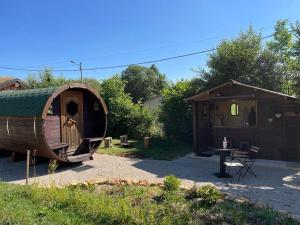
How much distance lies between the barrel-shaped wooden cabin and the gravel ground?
68 centimetres

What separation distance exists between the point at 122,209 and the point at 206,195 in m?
Answer: 1.64

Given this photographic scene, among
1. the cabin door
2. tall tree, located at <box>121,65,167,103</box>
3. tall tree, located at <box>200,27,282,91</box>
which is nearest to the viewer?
the cabin door

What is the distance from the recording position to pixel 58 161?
11.2 metres

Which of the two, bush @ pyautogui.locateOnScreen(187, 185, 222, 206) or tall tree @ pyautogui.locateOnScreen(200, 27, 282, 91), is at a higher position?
tall tree @ pyautogui.locateOnScreen(200, 27, 282, 91)

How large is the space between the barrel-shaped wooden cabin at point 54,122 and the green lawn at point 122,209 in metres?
3.58

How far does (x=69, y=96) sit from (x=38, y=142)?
236cm

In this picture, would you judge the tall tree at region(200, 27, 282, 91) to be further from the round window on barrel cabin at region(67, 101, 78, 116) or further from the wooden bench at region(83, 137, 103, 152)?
the round window on barrel cabin at region(67, 101, 78, 116)

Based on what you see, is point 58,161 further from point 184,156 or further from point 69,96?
point 184,156

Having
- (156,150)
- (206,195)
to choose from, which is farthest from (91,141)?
(206,195)

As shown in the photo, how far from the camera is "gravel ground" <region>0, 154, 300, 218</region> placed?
7504mm

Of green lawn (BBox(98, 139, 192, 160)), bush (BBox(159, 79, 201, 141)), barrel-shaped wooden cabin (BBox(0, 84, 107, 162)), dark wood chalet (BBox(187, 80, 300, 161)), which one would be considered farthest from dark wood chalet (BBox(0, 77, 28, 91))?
dark wood chalet (BBox(187, 80, 300, 161))

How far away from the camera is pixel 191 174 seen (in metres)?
9.95

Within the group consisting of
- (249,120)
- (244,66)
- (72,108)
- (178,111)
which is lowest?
(249,120)

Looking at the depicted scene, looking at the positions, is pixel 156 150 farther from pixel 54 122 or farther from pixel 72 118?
pixel 54 122
